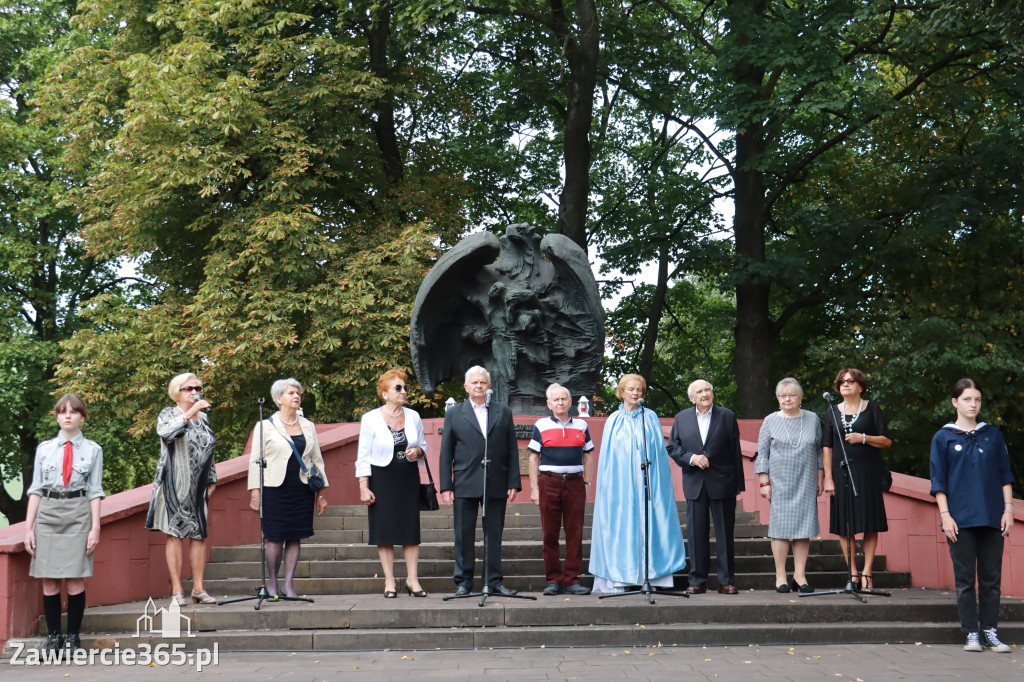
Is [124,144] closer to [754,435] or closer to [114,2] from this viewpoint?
[114,2]

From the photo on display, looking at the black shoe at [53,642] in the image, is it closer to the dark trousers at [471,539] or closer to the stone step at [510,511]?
the dark trousers at [471,539]

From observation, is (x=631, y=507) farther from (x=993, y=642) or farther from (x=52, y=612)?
(x=52, y=612)

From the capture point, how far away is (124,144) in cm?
1666

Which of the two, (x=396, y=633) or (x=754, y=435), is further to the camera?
(x=754, y=435)

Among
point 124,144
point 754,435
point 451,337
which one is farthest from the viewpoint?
point 124,144

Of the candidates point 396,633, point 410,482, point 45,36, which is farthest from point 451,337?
point 45,36

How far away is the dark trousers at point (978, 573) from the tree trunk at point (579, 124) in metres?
12.6

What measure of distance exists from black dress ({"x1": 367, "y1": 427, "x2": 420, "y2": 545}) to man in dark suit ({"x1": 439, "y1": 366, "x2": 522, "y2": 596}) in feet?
0.84

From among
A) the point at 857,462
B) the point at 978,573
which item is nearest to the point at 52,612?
the point at 857,462

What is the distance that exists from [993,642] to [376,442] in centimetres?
454

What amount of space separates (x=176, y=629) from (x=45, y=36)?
19706 mm

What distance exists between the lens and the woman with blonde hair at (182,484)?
7.39 m

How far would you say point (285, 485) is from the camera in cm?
775

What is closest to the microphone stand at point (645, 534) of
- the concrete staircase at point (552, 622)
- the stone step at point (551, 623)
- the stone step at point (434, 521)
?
the concrete staircase at point (552, 622)
